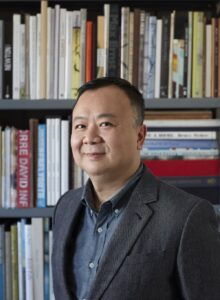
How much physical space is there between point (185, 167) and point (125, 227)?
599 mm

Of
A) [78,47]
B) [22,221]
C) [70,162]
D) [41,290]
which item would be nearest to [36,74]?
[78,47]

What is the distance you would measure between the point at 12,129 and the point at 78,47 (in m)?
0.37

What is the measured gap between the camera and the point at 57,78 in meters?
1.53

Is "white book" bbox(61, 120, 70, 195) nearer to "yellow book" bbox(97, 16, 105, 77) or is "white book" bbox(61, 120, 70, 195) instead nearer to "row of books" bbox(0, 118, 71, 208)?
"row of books" bbox(0, 118, 71, 208)

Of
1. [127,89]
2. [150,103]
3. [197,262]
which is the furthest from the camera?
[150,103]

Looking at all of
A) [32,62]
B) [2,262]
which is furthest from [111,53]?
[2,262]

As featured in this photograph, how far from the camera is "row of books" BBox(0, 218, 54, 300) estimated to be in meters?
1.54

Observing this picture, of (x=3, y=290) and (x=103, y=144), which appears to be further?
(x=3, y=290)

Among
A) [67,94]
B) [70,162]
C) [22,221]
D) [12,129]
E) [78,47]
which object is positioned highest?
[78,47]

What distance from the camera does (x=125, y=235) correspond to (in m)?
0.99

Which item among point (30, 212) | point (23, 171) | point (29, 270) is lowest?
point (29, 270)

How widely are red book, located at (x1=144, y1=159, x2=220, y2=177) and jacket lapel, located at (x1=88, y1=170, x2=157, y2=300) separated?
0.50 metres

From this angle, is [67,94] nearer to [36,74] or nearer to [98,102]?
[36,74]

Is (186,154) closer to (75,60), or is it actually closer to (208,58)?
(208,58)
